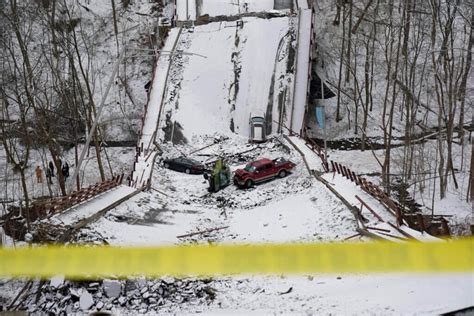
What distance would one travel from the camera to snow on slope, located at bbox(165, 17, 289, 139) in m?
35.6

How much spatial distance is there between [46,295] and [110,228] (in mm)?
4733

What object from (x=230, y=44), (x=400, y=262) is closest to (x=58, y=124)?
(x=230, y=44)

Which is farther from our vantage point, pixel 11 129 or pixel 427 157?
pixel 11 129

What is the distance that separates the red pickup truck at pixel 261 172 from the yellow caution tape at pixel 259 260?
16863mm

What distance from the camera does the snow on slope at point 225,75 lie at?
35594mm

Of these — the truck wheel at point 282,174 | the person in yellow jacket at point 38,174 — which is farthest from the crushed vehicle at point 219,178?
the person in yellow jacket at point 38,174

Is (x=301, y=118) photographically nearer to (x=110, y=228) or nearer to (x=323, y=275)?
(x=110, y=228)

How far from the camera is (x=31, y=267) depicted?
26.8ft

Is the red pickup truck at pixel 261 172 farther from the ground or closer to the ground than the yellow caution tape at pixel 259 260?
closer to the ground

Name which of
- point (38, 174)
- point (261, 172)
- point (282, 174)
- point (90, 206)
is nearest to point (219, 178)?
point (261, 172)

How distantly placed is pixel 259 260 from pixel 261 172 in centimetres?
1808

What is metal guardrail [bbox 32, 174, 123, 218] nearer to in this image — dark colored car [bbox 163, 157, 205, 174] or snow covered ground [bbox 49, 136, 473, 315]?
snow covered ground [bbox 49, 136, 473, 315]

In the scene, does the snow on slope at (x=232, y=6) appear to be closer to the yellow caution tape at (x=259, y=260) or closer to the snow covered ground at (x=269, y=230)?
the snow covered ground at (x=269, y=230)

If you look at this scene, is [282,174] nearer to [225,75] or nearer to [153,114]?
[153,114]
